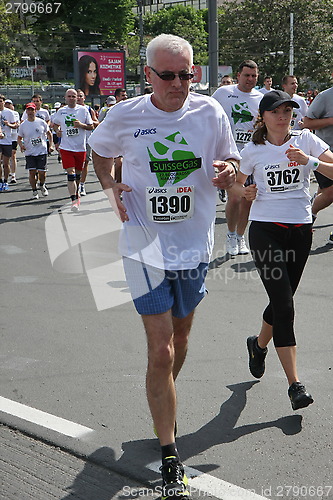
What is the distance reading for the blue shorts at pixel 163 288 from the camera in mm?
3572

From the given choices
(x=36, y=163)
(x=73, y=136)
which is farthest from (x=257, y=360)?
(x=36, y=163)

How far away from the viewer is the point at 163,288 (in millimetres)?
3617

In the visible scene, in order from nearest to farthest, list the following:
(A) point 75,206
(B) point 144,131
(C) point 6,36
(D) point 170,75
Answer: (D) point 170,75, (B) point 144,131, (A) point 75,206, (C) point 6,36

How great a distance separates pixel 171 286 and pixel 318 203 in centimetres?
575

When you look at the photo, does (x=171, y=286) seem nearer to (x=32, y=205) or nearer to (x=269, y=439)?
(x=269, y=439)

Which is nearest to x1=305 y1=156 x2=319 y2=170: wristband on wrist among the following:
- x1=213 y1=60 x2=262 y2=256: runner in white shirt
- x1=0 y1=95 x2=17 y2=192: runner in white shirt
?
x1=213 y1=60 x2=262 y2=256: runner in white shirt

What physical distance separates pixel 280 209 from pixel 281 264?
1.34 feet

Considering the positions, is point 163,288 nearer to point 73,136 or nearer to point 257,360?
point 257,360

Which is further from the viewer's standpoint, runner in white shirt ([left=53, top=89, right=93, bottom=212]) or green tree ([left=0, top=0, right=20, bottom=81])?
green tree ([left=0, top=0, right=20, bottom=81])

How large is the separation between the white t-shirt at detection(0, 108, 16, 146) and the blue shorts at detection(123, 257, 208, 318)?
13.7 metres

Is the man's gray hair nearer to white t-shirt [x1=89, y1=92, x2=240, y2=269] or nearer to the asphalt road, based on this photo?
white t-shirt [x1=89, y1=92, x2=240, y2=269]

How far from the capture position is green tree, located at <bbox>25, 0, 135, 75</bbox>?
7356 centimetres

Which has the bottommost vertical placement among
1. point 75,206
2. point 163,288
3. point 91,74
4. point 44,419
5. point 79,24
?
point 75,206

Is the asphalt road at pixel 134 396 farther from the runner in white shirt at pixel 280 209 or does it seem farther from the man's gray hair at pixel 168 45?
the man's gray hair at pixel 168 45
